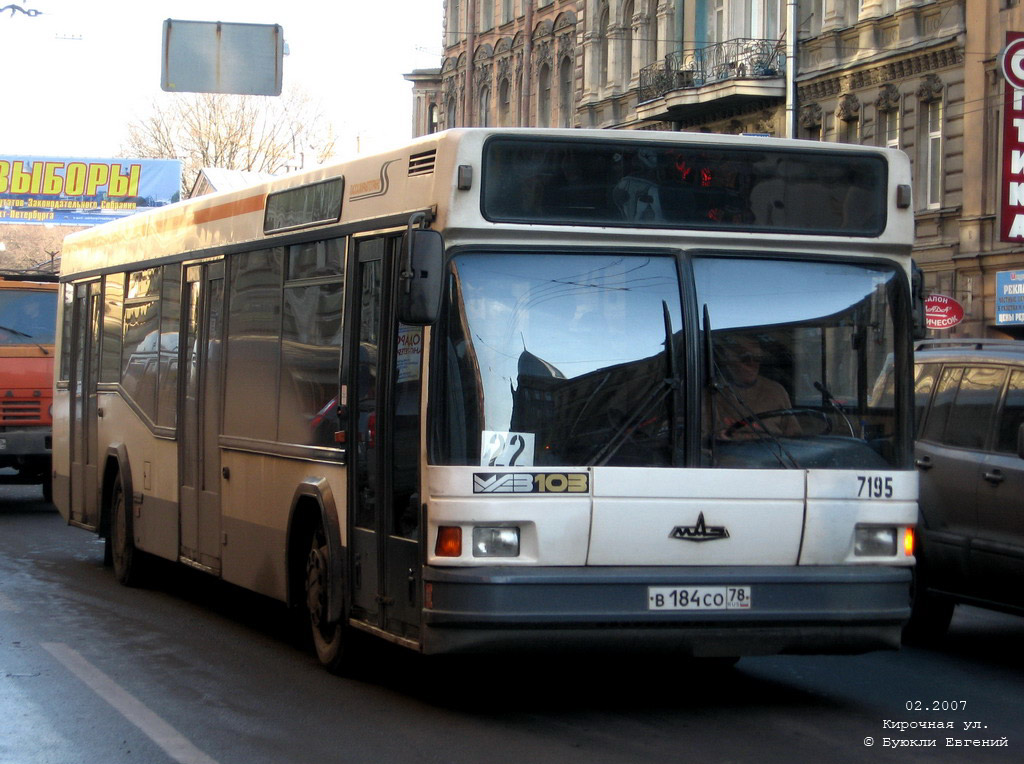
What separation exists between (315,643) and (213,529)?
1931 mm

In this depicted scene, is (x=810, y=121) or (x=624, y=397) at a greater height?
(x=810, y=121)

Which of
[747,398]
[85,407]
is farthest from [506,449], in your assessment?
[85,407]

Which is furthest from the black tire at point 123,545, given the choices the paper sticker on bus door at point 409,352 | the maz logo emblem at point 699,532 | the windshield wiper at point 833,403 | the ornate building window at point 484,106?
the ornate building window at point 484,106

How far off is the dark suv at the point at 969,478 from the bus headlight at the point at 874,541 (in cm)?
175

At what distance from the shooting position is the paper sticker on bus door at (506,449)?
7.43 meters

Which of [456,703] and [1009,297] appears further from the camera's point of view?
[1009,297]

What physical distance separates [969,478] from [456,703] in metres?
3.54

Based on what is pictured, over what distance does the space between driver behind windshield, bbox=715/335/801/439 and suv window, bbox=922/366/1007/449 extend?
105 inches

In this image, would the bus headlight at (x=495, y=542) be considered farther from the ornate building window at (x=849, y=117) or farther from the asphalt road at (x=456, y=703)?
the ornate building window at (x=849, y=117)

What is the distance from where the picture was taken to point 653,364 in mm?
7652

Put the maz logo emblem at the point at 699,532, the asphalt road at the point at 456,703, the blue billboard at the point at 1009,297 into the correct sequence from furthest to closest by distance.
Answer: the blue billboard at the point at 1009,297 → the maz logo emblem at the point at 699,532 → the asphalt road at the point at 456,703

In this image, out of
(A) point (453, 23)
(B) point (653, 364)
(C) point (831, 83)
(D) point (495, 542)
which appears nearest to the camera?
(D) point (495, 542)

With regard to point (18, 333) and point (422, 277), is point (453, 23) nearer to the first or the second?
point (18, 333)

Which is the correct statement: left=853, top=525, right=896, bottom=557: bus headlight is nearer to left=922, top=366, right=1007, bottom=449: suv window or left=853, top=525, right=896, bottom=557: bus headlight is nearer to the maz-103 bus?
the maz-103 bus
